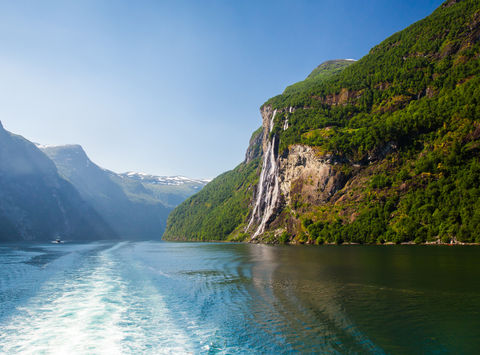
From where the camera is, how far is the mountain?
80.9 metres

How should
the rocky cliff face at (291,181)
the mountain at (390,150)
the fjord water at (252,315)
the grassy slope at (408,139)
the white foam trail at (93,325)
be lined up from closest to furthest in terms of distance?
the fjord water at (252,315)
the white foam trail at (93,325)
the grassy slope at (408,139)
the mountain at (390,150)
the rocky cliff face at (291,181)

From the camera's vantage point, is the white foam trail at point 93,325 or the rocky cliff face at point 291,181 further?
the rocky cliff face at point 291,181

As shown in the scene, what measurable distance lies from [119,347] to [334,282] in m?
20.2

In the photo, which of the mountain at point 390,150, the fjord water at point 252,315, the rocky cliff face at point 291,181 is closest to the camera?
the fjord water at point 252,315

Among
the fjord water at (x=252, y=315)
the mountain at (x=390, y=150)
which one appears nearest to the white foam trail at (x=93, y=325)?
the fjord water at (x=252, y=315)

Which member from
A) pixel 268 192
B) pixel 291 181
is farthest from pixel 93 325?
pixel 268 192

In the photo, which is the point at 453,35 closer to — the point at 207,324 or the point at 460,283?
the point at 460,283

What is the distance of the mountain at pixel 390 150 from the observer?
80938mm

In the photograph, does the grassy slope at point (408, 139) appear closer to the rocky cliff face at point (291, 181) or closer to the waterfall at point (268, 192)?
the rocky cliff face at point (291, 181)

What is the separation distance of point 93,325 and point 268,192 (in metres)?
131

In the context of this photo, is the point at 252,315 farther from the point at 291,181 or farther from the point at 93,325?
the point at 291,181

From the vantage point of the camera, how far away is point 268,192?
14688 cm

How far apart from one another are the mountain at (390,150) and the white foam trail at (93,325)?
75.5 m

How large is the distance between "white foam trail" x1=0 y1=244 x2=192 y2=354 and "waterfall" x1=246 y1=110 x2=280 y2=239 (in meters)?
110
